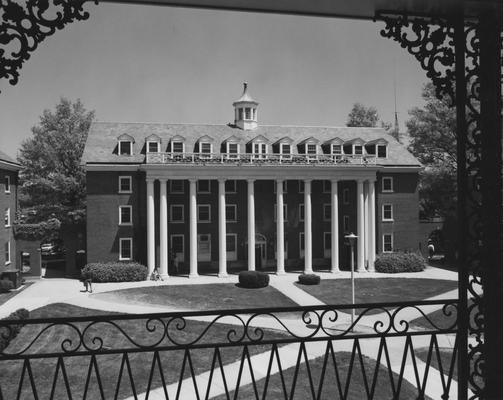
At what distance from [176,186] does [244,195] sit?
6.34 m

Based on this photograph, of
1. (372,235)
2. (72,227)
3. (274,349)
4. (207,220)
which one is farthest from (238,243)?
(274,349)

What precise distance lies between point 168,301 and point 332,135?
2506 centimetres

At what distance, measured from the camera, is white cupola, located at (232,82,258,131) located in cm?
4534

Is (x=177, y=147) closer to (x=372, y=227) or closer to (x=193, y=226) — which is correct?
(x=193, y=226)

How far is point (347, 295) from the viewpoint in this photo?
31500mm

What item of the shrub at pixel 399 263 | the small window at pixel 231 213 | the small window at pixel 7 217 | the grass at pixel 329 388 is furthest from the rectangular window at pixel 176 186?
the grass at pixel 329 388

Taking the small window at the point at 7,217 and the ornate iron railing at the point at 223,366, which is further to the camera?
the small window at the point at 7,217

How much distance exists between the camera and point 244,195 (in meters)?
43.3

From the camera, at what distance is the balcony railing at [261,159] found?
38.8 m

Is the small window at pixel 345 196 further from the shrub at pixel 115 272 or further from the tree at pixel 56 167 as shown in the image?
the tree at pixel 56 167

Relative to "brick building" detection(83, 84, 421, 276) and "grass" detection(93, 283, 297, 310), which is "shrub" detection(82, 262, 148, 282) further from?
"grass" detection(93, 283, 297, 310)

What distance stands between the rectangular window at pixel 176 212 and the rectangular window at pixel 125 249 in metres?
4.21

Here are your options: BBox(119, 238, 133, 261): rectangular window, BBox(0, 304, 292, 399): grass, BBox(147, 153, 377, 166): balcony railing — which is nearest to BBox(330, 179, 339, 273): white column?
BBox(147, 153, 377, 166): balcony railing

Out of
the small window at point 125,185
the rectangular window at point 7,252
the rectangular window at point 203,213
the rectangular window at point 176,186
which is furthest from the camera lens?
the rectangular window at point 203,213
